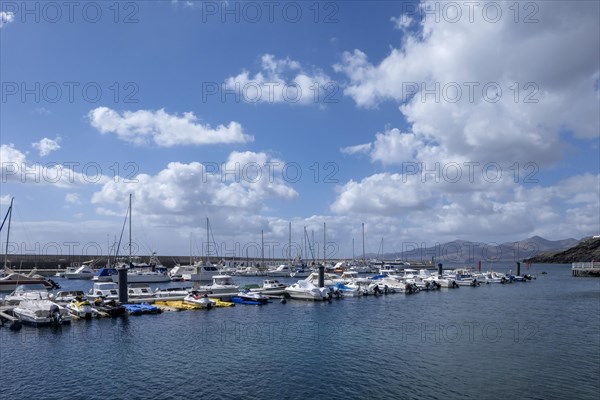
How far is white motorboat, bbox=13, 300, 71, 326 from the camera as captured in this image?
141 feet

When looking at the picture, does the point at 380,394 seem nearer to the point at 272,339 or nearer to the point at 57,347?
the point at 272,339

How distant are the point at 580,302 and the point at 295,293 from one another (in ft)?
147

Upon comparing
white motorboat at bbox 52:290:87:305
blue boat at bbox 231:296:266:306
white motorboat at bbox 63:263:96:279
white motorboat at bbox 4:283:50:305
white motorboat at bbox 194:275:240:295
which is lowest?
white motorboat at bbox 63:263:96:279

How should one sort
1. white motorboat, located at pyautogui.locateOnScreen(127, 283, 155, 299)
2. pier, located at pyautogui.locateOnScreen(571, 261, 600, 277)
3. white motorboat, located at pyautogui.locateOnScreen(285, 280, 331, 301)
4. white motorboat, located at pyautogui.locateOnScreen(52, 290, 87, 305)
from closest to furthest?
A: white motorboat, located at pyautogui.locateOnScreen(52, 290, 87, 305), white motorboat, located at pyautogui.locateOnScreen(127, 283, 155, 299), white motorboat, located at pyautogui.locateOnScreen(285, 280, 331, 301), pier, located at pyautogui.locateOnScreen(571, 261, 600, 277)

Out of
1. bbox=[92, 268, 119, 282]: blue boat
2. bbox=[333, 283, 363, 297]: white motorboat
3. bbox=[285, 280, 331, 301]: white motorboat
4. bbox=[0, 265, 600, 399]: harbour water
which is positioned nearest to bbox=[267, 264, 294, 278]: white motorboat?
bbox=[92, 268, 119, 282]: blue boat

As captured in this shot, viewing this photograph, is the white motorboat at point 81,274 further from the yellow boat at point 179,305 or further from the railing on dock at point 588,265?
the railing on dock at point 588,265

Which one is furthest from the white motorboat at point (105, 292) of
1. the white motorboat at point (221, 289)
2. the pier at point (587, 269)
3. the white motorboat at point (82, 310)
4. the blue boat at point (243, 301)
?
the pier at point (587, 269)

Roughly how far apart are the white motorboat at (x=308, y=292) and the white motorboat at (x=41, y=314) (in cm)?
3457

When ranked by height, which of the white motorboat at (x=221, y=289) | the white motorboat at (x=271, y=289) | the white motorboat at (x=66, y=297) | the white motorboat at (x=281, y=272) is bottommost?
the white motorboat at (x=281, y=272)

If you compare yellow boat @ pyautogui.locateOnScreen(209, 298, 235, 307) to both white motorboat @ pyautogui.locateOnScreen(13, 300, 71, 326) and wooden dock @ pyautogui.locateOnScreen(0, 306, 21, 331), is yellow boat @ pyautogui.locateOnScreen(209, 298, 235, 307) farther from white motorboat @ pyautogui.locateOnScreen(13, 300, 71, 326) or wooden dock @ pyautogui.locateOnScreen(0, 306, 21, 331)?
wooden dock @ pyautogui.locateOnScreen(0, 306, 21, 331)

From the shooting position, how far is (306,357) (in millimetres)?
33906

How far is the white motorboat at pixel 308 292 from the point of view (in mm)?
69812

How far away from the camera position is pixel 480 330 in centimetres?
4638

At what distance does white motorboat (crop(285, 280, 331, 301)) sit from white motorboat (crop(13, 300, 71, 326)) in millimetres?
34571
